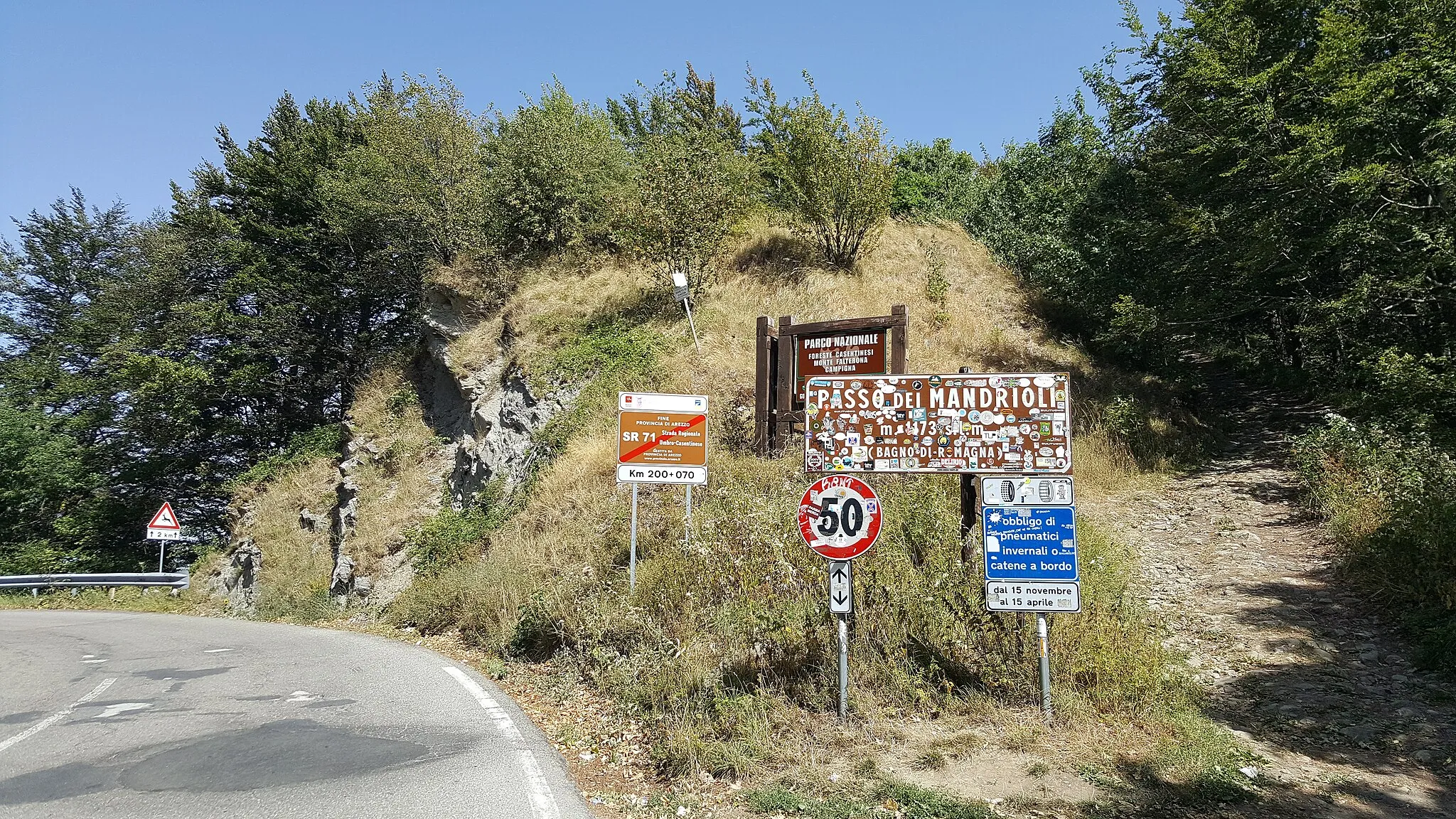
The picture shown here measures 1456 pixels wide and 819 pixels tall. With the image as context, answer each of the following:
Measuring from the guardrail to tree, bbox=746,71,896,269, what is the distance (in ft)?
65.5

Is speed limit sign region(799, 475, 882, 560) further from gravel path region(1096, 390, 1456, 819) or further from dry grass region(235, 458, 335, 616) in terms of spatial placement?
dry grass region(235, 458, 335, 616)

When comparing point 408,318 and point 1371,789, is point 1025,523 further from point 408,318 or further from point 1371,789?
point 408,318

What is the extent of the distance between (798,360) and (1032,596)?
284 inches

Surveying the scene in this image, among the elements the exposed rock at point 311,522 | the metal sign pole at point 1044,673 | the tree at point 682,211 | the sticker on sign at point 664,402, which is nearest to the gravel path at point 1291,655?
the metal sign pole at point 1044,673

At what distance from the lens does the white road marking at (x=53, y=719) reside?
20.9ft

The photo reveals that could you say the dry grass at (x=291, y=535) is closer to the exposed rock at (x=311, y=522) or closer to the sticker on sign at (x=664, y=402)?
the exposed rock at (x=311, y=522)

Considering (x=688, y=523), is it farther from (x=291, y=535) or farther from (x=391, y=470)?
(x=291, y=535)

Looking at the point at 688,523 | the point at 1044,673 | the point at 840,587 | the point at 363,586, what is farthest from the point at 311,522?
the point at 1044,673

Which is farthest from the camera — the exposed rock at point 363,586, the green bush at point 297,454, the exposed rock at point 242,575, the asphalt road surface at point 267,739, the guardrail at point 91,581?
the green bush at point 297,454

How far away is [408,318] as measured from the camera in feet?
93.9

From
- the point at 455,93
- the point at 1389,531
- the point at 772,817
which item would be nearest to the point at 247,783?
the point at 772,817

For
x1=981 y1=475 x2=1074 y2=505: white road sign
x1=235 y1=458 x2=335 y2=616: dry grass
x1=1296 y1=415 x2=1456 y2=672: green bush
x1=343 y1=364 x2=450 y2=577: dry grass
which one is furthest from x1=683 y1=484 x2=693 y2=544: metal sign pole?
x1=235 y1=458 x2=335 y2=616: dry grass

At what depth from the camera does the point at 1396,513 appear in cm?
855

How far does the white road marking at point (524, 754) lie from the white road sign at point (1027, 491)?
158 inches
